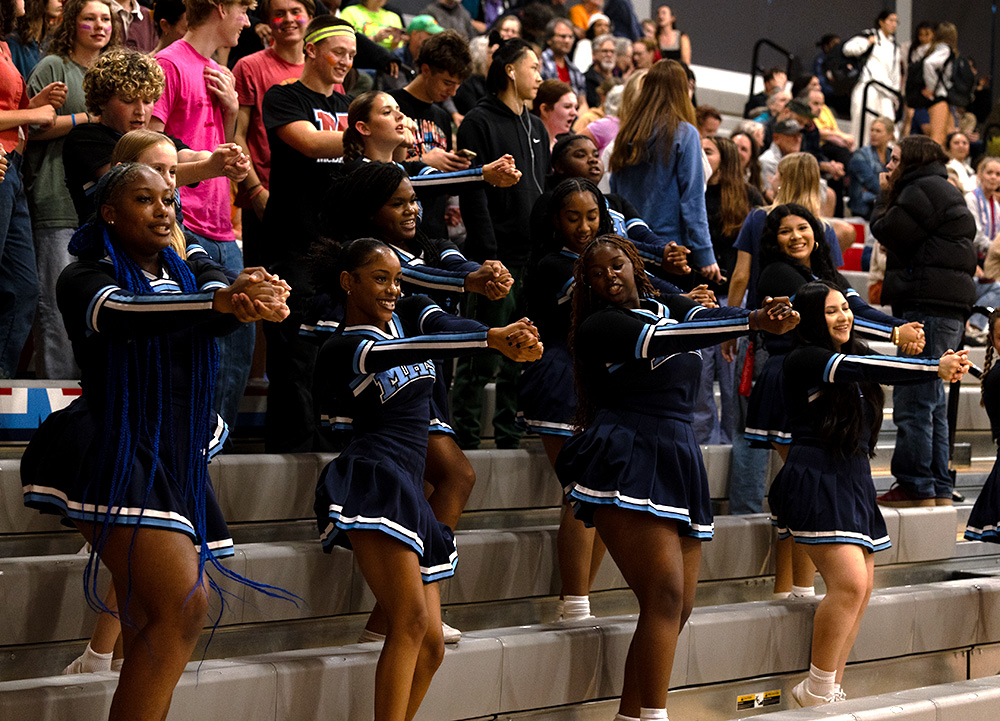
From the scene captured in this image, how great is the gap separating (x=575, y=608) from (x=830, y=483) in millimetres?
918

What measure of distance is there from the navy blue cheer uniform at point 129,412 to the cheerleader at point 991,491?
9.61ft

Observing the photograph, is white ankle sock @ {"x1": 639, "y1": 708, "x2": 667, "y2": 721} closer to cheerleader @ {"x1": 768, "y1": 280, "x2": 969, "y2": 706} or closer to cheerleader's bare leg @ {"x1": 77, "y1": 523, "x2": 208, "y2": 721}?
cheerleader @ {"x1": 768, "y1": 280, "x2": 969, "y2": 706}

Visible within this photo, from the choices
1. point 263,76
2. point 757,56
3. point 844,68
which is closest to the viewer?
point 263,76

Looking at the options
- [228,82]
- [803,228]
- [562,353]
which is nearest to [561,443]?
[562,353]

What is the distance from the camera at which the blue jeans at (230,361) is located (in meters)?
4.14

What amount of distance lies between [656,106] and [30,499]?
10.3 feet

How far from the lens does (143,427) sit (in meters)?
2.61

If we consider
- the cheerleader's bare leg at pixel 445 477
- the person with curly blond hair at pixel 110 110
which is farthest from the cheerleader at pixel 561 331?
the person with curly blond hair at pixel 110 110

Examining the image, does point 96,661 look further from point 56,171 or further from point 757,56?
point 757,56

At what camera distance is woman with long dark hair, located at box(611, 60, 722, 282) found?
4.91 m

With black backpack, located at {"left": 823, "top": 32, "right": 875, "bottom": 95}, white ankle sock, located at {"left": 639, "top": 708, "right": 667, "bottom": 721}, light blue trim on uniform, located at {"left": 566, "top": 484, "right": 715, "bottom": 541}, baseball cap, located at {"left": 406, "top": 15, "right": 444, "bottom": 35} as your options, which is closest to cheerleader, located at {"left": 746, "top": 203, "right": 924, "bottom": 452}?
light blue trim on uniform, located at {"left": 566, "top": 484, "right": 715, "bottom": 541}

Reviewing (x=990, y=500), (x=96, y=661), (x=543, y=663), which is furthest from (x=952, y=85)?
(x=96, y=661)

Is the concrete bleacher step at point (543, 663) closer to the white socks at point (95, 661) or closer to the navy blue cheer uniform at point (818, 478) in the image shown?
the white socks at point (95, 661)

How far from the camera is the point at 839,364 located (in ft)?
12.3
